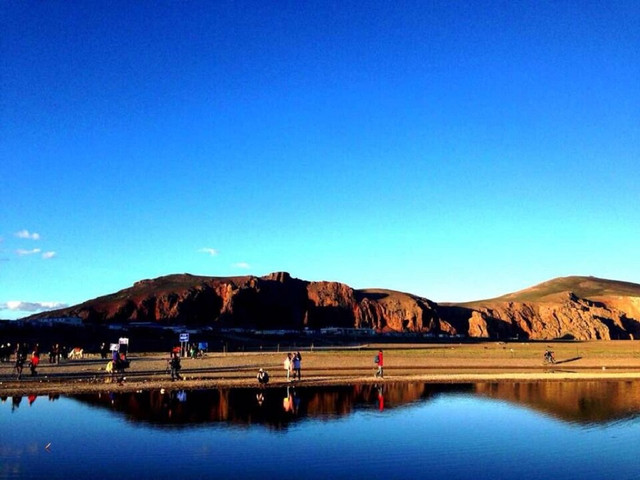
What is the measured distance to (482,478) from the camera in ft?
42.0

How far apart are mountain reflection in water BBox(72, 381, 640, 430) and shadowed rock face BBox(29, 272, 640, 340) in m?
123

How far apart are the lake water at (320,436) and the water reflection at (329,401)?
86mm

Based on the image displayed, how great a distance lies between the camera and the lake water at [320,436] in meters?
13.5

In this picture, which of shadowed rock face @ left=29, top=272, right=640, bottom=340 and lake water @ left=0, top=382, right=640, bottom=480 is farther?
shadowed rock face @ left=29, top=272, right=640, bottom=340

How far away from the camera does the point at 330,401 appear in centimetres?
2453

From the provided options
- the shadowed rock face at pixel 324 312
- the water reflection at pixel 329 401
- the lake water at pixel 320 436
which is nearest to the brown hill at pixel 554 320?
the shadowed rock face at pixel 324 312

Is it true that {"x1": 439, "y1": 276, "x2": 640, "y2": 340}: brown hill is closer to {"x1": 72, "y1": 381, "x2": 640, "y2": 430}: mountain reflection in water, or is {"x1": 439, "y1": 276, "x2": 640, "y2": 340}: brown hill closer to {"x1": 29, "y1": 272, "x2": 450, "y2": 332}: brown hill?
{"x1": 29, "y1": 272, "x2": 450, "y2": 332}: brown hill

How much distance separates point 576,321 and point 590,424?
170m

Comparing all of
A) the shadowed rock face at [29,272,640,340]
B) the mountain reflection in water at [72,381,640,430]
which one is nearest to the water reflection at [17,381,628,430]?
the mountain reflection in water at [72,381,640,430]

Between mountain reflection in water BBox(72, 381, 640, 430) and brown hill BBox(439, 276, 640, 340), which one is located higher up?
brown hill BBox(439, 276, 640, 340)

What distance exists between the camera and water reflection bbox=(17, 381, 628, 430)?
2041cm

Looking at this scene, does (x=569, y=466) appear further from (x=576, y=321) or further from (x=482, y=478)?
(x=576, y=321)

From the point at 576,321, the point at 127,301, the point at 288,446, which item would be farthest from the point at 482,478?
the point at 576,321

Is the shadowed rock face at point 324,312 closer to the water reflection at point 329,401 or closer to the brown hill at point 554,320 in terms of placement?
the brown hill at point 554,320
